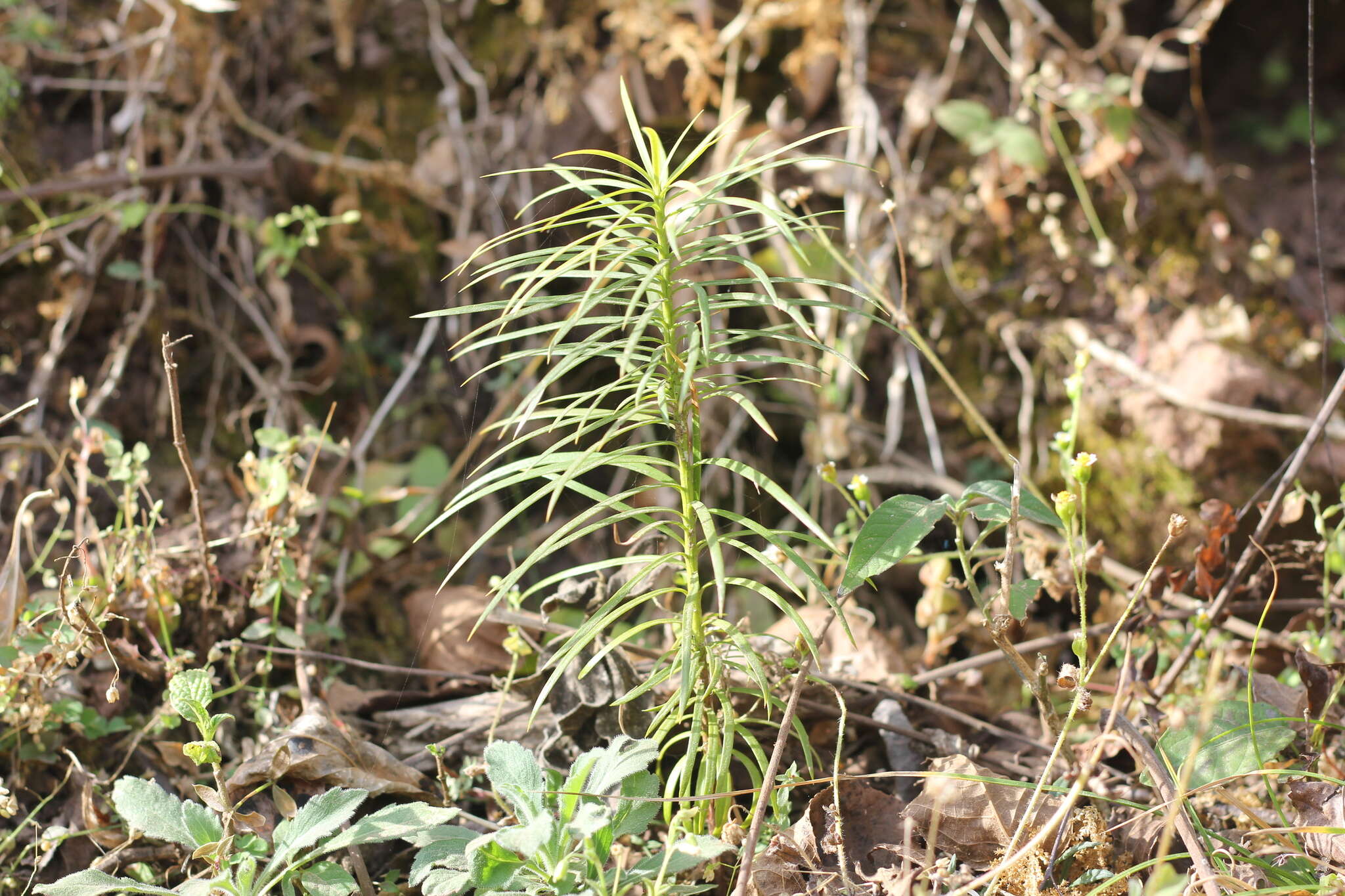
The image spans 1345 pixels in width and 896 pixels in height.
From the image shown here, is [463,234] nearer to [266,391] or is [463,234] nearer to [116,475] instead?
[266,391]

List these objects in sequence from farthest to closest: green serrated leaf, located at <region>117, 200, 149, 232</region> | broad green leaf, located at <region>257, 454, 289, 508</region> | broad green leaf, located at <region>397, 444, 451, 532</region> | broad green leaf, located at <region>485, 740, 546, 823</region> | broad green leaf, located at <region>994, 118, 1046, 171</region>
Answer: broad green leaf, located at <region>994, 118, 1046, 171</region> → green serrated leaf, located at <region>117, 200, 149, 232</region> → broad green leaf, located at <region>397, 444, 451, 532</region> → broad green leaf, located at <region>257, 454, 289, 508</region> → broad green leaf, located at <region>485, 740, 546, 823</region>

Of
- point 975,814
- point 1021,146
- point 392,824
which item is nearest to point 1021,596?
point 975,814

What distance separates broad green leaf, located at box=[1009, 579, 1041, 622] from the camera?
1215mm

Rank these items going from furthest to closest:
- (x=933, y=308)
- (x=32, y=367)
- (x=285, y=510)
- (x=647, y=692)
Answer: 1. (x=933, y=308)
2. (x=32, y=367)
3. (x=285, y=510)
4. (x=647, y=692)

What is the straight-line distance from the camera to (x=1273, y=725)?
52.5 inches

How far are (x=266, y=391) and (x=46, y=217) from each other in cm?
70

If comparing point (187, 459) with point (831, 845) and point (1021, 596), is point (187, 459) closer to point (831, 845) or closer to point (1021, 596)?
point (831, 845)

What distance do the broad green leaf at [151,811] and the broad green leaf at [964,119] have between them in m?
2.34

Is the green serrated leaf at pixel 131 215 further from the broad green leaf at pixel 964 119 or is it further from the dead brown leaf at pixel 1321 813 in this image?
the dead brown leaf at pixel 1321 813

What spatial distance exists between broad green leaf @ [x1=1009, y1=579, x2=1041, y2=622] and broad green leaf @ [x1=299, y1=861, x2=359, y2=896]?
34.4 inches

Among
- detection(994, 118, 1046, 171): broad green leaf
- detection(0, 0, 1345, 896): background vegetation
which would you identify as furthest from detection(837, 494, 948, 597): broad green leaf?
detection(994, 118, 1046, 171): broad green leaf

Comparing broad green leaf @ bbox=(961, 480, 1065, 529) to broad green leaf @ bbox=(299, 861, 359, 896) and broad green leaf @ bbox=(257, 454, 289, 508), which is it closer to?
broad green leaf @ bbox=(299, 861, 359, 896)

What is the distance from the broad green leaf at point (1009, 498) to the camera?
48.3 inches

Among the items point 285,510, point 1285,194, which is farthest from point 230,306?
point 1285,194
